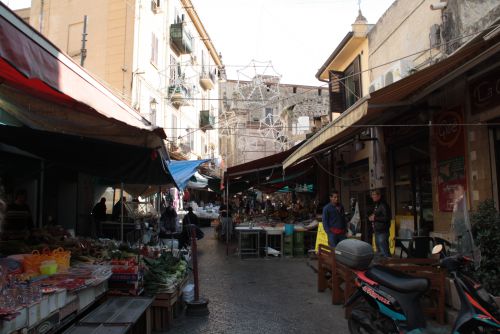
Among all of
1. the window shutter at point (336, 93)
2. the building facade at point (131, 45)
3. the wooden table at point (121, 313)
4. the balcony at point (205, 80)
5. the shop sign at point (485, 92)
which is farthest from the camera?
the balcony at point (205, 80)

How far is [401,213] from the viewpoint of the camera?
1036 centimetres

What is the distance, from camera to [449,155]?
7.84 meters

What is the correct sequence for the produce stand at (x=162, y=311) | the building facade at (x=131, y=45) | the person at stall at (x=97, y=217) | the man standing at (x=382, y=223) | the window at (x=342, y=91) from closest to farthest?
the produce stand at (x=162, y=311) < the man standing at (x=382, y=223) < the person at stall at (x=97, y=217) < the window at (x=342, y=91) < the building facade at (x=131, y=45)

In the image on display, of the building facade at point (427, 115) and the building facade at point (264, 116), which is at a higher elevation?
the building facade at point (264, 116)

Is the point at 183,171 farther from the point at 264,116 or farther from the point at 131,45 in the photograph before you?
the point at 264,116

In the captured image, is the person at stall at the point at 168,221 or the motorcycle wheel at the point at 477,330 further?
the person at stall at the point at 168,221

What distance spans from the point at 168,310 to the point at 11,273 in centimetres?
227

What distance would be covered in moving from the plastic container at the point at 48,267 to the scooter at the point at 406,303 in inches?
137

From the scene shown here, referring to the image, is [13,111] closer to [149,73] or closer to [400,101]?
[400,101]

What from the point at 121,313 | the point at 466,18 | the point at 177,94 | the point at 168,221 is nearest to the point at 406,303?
the point at 121,313

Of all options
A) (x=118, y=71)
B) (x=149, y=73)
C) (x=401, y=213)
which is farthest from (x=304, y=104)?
(x=401, y=213)

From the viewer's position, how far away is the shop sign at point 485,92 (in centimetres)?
643

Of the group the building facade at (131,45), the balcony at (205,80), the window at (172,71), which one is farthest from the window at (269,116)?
the window at (172,71)

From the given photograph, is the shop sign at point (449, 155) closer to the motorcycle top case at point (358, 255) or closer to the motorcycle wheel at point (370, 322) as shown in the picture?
the motorcycle top case at point (358, 255)
